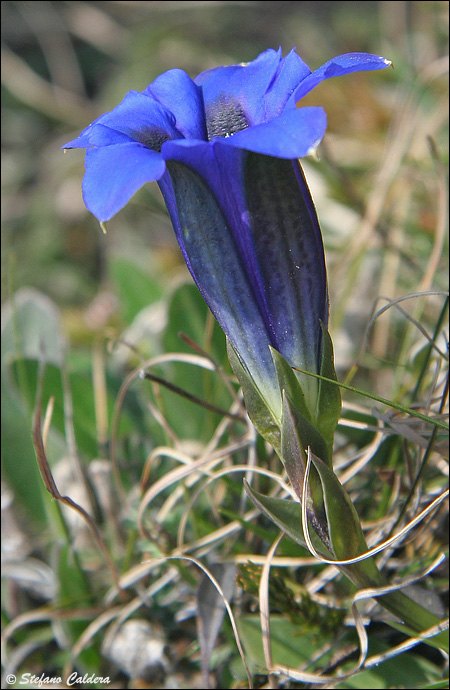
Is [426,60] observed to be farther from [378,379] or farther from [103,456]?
[103,456]

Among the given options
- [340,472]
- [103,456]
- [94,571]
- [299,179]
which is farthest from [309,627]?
[299,179]

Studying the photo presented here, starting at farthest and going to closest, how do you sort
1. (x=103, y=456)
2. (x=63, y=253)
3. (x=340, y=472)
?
(x=63, y=253) → (x=103, y=456) → (x=340, y=472)

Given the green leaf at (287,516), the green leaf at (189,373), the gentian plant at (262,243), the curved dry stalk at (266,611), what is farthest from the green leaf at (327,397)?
the green leaf at (189,373)

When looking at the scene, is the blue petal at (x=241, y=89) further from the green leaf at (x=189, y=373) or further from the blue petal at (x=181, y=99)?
Answer: the green leaf at (x=189, y=373)

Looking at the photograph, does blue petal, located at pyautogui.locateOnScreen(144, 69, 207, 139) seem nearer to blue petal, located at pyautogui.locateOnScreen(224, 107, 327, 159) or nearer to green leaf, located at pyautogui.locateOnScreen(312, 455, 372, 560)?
blue petal, located at pyautogui.locateOnScreen(224, 107, 327, 159)

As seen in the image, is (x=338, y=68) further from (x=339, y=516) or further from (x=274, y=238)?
(x=339, y=516)

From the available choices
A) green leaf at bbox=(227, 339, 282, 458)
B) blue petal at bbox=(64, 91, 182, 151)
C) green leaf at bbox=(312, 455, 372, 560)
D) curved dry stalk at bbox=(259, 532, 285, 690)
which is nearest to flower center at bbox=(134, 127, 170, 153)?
blue petal at bbox=(64, 91, 182, 151)
